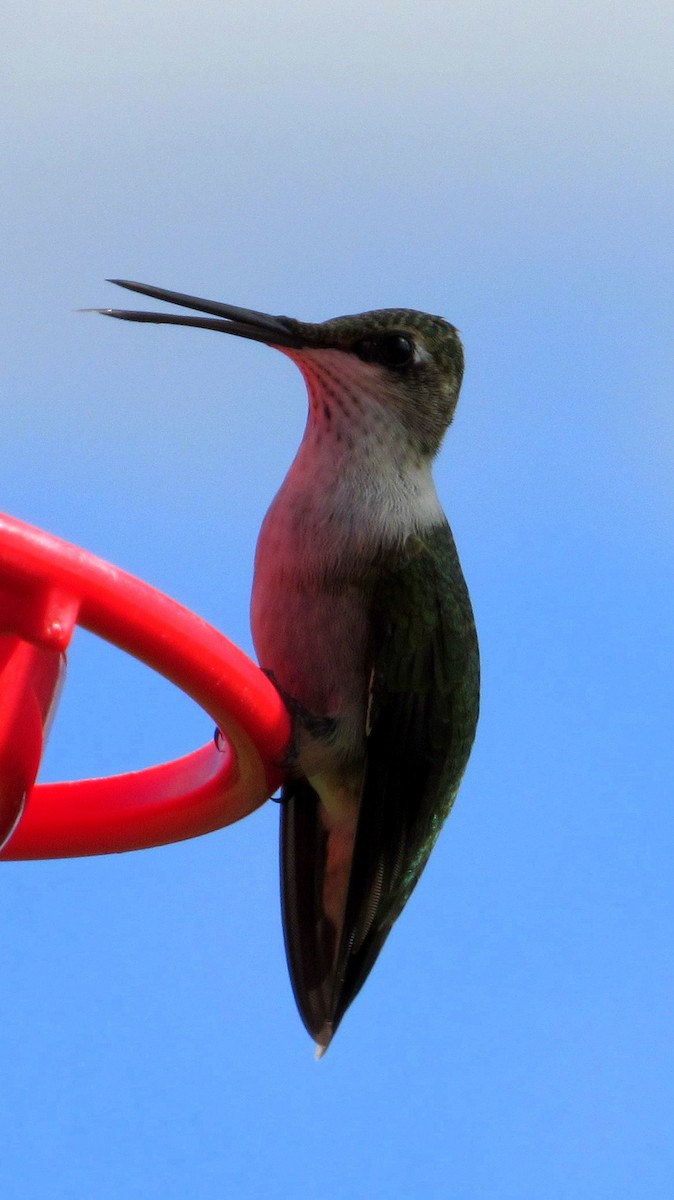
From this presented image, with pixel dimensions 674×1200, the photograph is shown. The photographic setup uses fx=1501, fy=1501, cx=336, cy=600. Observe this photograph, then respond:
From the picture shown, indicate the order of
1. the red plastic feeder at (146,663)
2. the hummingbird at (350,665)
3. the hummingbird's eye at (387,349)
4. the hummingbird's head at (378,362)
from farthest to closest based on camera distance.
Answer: the hummingbird's eye at (387,349), the hummingbird's head at (378,362), the hummingbird at (350,665), the red plastic feeder at (146,663)

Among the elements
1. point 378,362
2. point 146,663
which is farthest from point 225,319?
point 146,663

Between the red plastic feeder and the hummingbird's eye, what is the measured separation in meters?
1.94

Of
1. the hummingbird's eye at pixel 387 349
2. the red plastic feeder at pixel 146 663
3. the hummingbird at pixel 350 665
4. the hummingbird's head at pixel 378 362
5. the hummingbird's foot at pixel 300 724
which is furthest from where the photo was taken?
the hummingbird's eye at pixel 387 349

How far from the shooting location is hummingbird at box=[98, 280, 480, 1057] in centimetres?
434

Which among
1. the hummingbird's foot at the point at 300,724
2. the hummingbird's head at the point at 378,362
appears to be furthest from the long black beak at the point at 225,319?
the hummingbird's foot at the point at 300,724

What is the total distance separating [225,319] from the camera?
4.42 m

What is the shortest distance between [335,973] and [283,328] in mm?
1970

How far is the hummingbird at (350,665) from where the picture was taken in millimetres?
4336

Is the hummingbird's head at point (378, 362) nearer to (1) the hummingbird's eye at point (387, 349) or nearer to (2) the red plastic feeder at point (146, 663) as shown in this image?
(1) the hummingbird's eye at point (387, 349)

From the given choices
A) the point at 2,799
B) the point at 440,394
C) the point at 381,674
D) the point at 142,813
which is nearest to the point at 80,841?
the point at 142,813

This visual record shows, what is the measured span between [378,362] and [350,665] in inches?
50.1

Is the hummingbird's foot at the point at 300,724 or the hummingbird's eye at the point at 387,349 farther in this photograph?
the hummingbird's eye at the point at 387,349

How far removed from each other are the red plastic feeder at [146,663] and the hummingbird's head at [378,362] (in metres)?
1.47

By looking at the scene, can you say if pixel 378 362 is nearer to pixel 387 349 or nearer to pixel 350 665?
pixel 387 349
